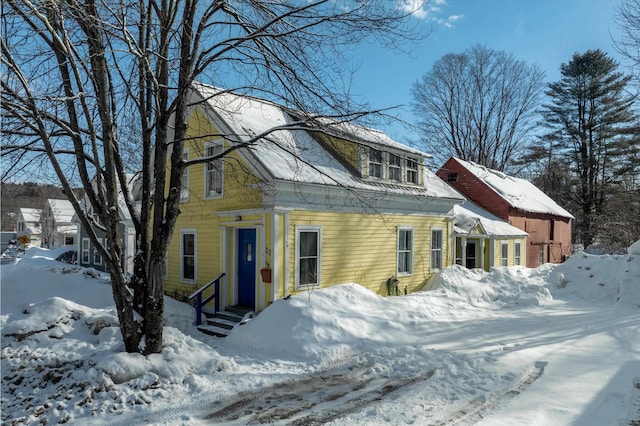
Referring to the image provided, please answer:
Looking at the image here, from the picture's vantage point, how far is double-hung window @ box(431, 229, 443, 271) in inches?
616

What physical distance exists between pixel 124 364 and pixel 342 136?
17.4 ft

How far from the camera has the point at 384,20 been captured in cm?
688

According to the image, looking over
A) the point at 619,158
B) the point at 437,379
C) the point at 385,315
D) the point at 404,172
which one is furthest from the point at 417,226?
the point at 619,158

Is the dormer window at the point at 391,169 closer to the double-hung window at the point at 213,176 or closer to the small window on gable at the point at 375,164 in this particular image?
the small window on gable at the point at 375,164

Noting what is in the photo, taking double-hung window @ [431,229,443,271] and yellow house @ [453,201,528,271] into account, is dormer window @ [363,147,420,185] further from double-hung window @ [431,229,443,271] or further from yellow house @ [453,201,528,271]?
yellow house @ [453,201,528,271]

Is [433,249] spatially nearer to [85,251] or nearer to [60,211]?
[85,251]

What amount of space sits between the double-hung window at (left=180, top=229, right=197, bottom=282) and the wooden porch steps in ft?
5.99

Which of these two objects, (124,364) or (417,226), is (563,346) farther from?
(124,364)

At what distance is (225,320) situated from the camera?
431 inches

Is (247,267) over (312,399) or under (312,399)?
over

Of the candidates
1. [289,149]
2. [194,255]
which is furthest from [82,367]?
[289,149]

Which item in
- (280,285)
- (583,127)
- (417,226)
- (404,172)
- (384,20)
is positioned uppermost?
(583,127)

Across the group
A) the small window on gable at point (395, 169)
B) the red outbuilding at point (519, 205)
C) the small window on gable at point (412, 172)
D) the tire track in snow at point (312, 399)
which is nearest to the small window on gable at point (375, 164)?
the small window on gable at point (395, 169)

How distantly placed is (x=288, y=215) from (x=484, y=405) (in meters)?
6.52
